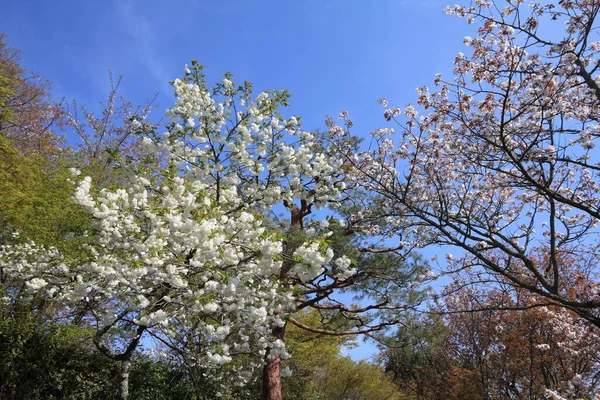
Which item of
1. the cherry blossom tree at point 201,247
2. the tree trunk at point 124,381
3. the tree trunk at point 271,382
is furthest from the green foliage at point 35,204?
the tree trunk at point 271,382

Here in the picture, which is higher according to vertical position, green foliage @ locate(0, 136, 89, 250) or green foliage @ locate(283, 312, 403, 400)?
green foliage @ locate(0, 136, 89, 250)

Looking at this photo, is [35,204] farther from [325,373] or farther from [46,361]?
[325,373]

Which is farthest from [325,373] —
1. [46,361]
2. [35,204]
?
[35,204]

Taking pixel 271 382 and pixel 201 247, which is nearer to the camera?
pixel 201 247

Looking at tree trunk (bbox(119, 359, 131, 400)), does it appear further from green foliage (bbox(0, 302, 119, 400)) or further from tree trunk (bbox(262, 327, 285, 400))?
tree trunk (bbox(262, 327, 285, 400))

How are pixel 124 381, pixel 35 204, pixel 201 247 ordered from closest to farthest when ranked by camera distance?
pixel 201 247 → pixel 124 381 → pixel 35 204

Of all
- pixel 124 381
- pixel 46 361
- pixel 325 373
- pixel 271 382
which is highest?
pixel 325 373

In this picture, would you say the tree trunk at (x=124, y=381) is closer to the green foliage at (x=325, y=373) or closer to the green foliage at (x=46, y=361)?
the green foliage at (x=46, y=361)

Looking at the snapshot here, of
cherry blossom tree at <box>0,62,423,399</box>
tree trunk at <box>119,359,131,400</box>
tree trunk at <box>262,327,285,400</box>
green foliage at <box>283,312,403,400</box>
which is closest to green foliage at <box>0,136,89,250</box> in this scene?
cherry blossom tree at <box>0,62,423,399</box>

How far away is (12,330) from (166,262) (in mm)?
3880

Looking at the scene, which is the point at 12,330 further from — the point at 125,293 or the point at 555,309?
the point at 555,309

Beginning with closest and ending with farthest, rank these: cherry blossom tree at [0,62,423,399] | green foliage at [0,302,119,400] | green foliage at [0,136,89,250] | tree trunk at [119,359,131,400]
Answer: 1. cherry blossom tree at [0,62,423,399]
2. tree trunk at [119,359,131,400]
3. green foliage at [0,302,119,400]
4. green foliage at [0,136,89,250]

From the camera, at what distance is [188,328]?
6.94 meters

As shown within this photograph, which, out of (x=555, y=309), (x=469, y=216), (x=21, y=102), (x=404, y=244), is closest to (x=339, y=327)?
(x=404, y=244)
